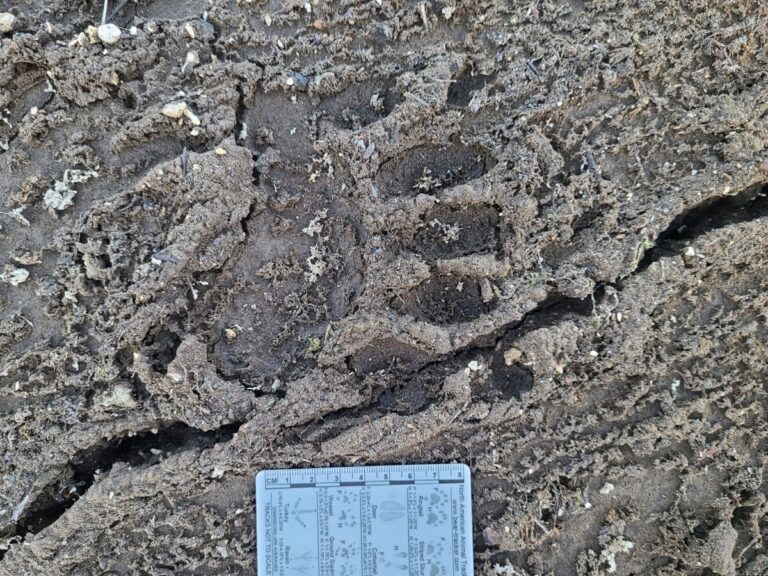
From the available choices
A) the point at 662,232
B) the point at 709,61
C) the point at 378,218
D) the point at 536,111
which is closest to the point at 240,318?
the point at 378,218

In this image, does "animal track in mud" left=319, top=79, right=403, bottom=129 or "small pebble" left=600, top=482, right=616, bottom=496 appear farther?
"animal track in mud" left=319, top=79, right=403, bottom=129

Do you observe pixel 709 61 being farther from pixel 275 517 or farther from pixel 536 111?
pixel 275 517

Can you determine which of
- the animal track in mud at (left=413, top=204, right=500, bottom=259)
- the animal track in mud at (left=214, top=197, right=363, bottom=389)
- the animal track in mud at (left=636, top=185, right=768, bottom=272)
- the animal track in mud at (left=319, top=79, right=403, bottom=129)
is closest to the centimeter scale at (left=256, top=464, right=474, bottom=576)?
the animal track in mud at (left=214, top=197, right=363, bottom=389)

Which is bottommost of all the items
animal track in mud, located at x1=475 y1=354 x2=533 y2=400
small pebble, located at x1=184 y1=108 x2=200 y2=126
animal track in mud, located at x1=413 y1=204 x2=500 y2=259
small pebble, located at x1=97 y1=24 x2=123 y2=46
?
animal track in mud, located at x1=475 y1=354 x2=533 y2=400

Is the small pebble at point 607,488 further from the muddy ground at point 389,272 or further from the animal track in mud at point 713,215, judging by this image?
the animal track in mud at point 713,215

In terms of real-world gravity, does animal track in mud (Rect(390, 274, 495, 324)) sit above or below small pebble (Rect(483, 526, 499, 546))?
above

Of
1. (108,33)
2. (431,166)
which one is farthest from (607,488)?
(108,33)

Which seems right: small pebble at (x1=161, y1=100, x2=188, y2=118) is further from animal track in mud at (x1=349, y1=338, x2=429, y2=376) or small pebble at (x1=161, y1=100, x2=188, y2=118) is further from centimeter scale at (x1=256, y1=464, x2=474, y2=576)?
centimeter scale at (x1=256, y1=464, x2=474, y2=576)
